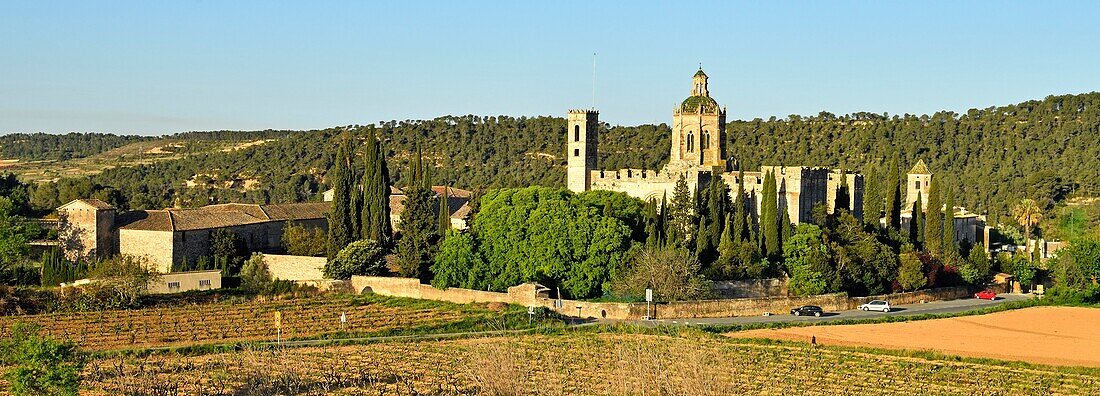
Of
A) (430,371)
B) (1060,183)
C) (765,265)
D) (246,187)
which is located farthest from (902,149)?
(430,371)

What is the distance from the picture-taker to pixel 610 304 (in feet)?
143

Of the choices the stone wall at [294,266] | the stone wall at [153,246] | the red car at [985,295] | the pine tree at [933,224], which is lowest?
the red car at [985,295]

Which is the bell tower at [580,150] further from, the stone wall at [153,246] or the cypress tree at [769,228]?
the stone wall at [153,246]

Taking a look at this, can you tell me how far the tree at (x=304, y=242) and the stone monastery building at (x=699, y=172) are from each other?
40.2 ft

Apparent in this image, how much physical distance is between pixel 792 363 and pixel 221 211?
30.4m

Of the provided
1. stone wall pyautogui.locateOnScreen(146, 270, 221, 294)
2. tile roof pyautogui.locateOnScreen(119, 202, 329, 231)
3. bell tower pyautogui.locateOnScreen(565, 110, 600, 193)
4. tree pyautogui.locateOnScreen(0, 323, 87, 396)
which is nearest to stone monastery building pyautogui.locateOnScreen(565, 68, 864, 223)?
bell tower pyautogui.locateOnScreen(565, 110, 600, 193)

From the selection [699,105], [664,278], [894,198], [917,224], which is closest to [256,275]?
[664,278]

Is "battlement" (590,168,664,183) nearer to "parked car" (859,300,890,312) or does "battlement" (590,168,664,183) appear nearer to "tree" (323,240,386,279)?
"parked car" (859,300,890,312)

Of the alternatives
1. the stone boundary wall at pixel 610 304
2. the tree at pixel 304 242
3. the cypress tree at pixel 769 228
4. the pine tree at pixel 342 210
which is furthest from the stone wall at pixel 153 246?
the cypress tree at pixel 769 228

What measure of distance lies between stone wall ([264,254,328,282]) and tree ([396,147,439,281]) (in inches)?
125

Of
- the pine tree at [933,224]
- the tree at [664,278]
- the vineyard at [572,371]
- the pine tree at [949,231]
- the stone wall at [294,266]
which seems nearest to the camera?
the vineyard at [572,371]

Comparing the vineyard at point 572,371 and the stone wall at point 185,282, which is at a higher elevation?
the stone wall at point 185,282

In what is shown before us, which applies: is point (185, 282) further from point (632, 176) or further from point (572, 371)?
point (572, 371)

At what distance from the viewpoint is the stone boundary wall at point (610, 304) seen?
1709 inches
